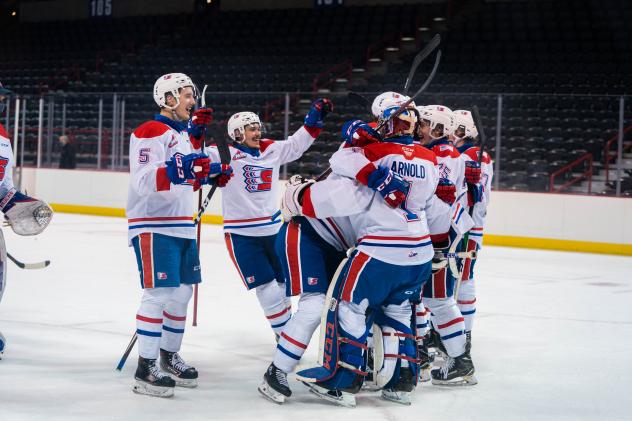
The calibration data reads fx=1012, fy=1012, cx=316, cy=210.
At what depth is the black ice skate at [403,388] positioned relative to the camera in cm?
451

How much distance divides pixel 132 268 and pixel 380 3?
515 inches

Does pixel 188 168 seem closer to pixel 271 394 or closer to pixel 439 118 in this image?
pixel 271 394

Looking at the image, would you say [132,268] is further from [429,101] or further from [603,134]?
[603,134]

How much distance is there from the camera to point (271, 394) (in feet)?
14.6

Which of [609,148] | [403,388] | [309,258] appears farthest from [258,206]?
[609,148]

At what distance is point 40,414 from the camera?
409 centimetres

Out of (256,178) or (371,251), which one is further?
(256,178)

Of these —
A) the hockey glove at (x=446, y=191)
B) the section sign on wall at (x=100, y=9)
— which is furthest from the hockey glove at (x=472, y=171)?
the section sign on wall at (x=100, y=9)

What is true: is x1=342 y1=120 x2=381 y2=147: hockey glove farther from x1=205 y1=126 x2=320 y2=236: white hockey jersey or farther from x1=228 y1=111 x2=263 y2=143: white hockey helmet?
x1=228 y1=111 x2=263 y2=143: white hockey helmet

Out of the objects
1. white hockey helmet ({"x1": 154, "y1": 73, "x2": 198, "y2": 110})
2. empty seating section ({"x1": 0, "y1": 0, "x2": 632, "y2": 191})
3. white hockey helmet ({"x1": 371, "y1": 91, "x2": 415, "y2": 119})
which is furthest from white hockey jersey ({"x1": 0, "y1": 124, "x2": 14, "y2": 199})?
empty seating section ({"x1": 0, "y1": 0, "x2": 632, "y2": 191})

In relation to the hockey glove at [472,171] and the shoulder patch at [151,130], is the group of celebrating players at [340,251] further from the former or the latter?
the hockey glove at [472,171]

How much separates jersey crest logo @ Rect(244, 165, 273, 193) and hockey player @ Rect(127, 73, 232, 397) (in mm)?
804

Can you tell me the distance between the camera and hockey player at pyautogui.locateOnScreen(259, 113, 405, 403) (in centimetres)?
435

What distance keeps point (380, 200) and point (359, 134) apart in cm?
30
